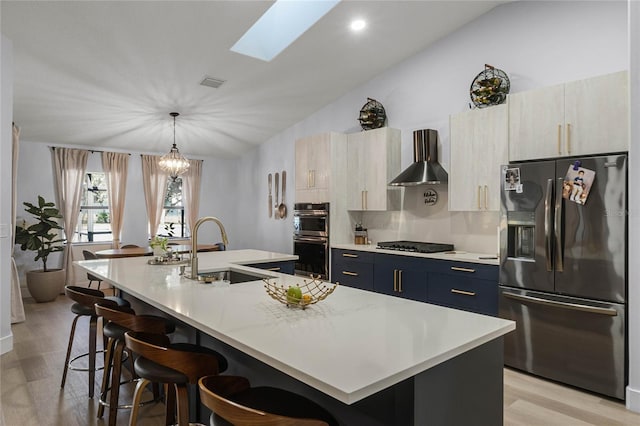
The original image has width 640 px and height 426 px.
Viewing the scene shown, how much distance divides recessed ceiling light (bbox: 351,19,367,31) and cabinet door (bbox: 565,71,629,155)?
6.59ft

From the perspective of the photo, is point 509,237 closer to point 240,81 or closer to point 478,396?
point 478,396

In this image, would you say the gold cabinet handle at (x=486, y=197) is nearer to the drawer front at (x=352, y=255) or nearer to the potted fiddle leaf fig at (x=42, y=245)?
the drawer front at (x=352, y=255)

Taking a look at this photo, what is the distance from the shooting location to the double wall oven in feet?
A: 17.0

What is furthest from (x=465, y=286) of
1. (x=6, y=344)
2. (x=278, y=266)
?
(x=6, y=344)

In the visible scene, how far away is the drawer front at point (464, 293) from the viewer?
351cm

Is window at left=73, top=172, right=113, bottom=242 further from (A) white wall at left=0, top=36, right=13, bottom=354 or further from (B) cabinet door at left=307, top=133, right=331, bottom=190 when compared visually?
(B) cabinet door at left=307, top=133, right=331, bottom=190

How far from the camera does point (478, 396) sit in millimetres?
1518

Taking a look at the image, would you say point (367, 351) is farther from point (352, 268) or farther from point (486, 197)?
point (352, 268)

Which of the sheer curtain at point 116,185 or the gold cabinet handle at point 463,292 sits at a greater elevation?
the sheer curtain at point 116,185

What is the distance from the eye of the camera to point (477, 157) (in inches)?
152

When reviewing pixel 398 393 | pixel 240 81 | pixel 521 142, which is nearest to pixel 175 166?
pixel 240 81

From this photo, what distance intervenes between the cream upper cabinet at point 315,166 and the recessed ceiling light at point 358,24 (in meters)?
1.39

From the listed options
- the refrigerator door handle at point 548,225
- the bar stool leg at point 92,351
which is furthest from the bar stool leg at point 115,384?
the refrigerator door handle at point 548,225

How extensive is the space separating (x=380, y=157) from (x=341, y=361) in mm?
3889
